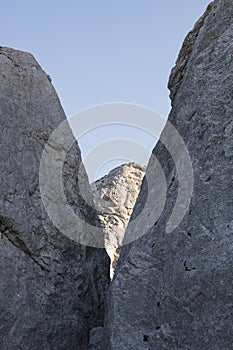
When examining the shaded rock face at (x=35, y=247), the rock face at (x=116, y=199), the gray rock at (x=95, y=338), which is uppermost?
the rock face at (x=116, y=199)

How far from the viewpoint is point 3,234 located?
669 centimetres

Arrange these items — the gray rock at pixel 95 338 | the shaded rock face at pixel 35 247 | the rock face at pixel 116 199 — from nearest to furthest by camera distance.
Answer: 1. the shaded rock face at pixel 35 247
2. the gray rock at pixel 95 338
3. the rock face at pixel 116 199

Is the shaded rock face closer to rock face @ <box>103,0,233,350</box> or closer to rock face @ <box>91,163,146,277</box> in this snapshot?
rock face @ <box>103,0,233,350</box>

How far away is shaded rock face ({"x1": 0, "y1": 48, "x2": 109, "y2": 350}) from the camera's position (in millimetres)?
6535

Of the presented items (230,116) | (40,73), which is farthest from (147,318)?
(40,73)

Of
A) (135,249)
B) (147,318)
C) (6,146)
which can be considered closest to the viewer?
(147,318)

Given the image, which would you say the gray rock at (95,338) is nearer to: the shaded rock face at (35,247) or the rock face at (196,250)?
the shaded rock face at (35,247)

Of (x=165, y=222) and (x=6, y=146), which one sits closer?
(x=165, y=222)

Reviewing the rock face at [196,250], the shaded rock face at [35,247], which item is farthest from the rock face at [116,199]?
the rock face at [196,250]

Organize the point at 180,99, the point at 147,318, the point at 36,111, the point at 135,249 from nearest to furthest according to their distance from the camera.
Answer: the point at 147,318
the point at 135,249
the point at 180,99
the point at 36,111

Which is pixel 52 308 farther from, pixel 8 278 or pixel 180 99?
pixel 180 99

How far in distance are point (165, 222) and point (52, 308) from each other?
1877 mm

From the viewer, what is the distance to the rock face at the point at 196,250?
205 inches

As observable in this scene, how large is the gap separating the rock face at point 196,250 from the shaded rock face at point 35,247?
90 cm
